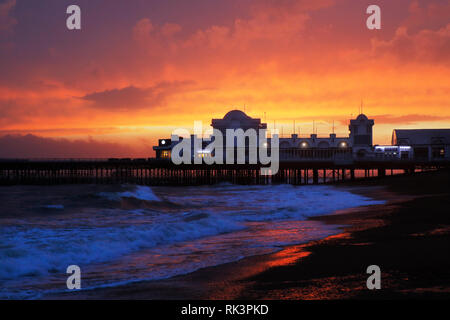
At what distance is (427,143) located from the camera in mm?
69938

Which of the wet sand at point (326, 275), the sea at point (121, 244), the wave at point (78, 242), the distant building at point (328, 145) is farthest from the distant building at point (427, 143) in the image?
the wet sand at point (326, 275)

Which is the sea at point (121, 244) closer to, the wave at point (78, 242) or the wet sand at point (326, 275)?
the wave at point (78, 242)

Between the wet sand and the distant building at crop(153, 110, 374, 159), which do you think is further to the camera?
the distant building at crop(153, 110, 374, 159)

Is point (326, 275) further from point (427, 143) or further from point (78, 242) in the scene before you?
point (427, 143)

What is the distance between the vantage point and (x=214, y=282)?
25.7 feet

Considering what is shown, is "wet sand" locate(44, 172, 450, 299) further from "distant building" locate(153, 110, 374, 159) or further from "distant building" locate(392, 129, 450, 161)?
"distant building" locate(392, 129, 450, 161)

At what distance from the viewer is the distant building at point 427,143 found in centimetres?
6912

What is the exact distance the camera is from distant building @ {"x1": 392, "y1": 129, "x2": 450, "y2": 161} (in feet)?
227

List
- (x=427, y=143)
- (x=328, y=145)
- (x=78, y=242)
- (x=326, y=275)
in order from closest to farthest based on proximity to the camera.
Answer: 1. (x=326, y=275)
2. (x=78, y=242)
3. (x=427, y=143)
4. (x=328, y=145)

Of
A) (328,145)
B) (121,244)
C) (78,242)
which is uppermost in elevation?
(328,145)

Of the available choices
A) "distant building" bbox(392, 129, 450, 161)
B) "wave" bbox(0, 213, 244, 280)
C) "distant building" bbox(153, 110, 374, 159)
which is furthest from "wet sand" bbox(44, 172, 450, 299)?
"distant building" bbox(392, 129, 450, 161)

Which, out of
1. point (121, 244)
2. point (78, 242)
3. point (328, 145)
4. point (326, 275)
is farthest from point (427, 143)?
point (326, 275)
